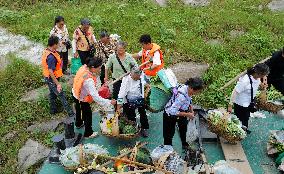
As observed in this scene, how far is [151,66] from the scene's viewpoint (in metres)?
8.94

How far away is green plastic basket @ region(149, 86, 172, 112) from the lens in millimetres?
7741

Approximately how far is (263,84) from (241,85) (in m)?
1.01

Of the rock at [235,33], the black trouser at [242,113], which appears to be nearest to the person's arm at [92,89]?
the black trouser at [242,113]

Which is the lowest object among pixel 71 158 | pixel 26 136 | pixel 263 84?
pixel 26 136

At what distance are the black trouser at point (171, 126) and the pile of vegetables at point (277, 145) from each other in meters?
1.62

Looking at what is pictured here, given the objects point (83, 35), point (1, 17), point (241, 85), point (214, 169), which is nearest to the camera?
point (214, 169)

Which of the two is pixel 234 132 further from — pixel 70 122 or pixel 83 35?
pixel 83 35

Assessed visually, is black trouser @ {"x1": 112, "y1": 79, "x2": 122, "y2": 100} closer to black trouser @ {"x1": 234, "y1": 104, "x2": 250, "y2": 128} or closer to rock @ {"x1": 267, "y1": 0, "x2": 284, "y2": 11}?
black trouser @ {"x1": 234, "y1": 104, "x2": 250, "y2": 128}

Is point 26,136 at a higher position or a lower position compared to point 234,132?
lower

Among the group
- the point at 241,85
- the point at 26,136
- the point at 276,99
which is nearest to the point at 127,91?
the point at 241,85

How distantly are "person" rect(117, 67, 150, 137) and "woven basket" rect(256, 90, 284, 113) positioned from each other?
2.33m

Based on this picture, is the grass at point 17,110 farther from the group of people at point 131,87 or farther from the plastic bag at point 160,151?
the plastic bag at point 160,151

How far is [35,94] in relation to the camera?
10.8 meters

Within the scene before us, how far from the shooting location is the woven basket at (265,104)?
8.76 m
